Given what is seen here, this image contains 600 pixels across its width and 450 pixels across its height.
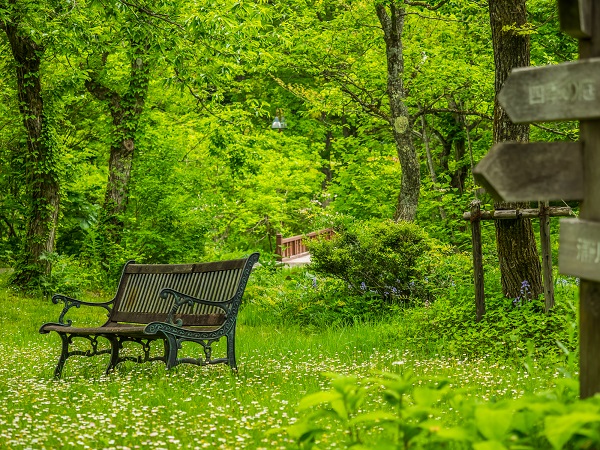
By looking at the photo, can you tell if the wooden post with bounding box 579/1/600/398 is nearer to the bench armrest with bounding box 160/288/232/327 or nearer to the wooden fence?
the bench armrest with bounding box 160/288/232/327

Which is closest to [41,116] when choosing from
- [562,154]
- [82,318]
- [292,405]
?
[82,318]

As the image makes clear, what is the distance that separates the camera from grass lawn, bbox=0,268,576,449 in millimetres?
5371

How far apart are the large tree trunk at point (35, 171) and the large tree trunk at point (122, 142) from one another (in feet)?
6.50

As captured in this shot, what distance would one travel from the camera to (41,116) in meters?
15.9

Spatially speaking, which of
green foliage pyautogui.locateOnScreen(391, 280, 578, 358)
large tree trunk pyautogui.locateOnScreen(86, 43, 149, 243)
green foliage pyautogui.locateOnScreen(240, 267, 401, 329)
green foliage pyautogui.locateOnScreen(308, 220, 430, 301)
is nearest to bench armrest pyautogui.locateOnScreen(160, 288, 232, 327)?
green foliage pyautogui.locateOnScreen(391, 280, 578, 358)

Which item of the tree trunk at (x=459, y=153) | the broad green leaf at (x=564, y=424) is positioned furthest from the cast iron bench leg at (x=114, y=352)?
the tree trunk at (x=459, y=153)

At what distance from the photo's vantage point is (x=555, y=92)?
3.29 meters

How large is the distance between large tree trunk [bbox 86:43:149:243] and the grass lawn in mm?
7076

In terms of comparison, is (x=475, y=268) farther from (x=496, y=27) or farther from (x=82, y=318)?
(x=82, y=318)

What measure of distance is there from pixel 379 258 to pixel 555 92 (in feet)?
30.0

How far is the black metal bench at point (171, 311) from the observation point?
7.96 meters

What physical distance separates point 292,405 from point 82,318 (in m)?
8.30

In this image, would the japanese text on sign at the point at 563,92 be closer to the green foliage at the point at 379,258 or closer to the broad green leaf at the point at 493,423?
the broad green leaf at the point at 493,423

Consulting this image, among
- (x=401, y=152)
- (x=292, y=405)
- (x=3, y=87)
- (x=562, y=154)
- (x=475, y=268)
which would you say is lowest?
(x=292, y=405)
